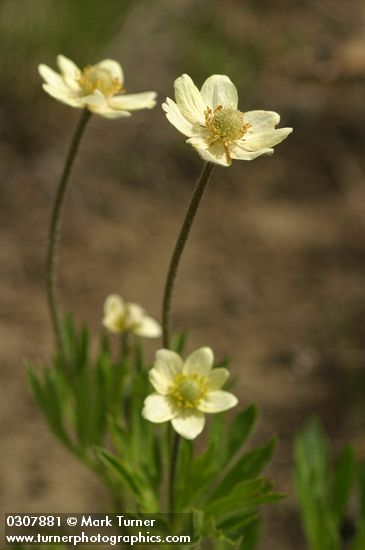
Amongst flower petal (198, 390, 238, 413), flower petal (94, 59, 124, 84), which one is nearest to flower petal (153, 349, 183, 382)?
flower petal (198, 390, 238, 413)

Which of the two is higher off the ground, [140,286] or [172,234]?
[172,234]

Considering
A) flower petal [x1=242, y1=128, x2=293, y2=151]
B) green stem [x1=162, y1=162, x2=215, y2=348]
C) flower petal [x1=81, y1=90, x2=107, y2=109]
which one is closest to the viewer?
green stem [x1=162, y1=162, x2=215, y2=348]

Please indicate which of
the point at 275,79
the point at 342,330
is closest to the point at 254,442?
the point at 342,330

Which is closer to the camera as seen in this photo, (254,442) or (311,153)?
(254,442)

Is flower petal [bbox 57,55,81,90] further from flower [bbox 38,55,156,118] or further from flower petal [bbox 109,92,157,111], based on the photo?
flower petal [bbox 109,92,157,111]

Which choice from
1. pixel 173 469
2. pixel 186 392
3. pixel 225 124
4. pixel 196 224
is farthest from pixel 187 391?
pixel 196 224

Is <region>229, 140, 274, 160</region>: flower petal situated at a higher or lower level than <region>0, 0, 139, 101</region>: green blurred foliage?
lower

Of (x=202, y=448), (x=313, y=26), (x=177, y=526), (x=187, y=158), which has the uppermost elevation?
(x=313, y=26)

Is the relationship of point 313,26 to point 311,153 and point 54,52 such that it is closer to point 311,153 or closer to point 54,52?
point 311,153
